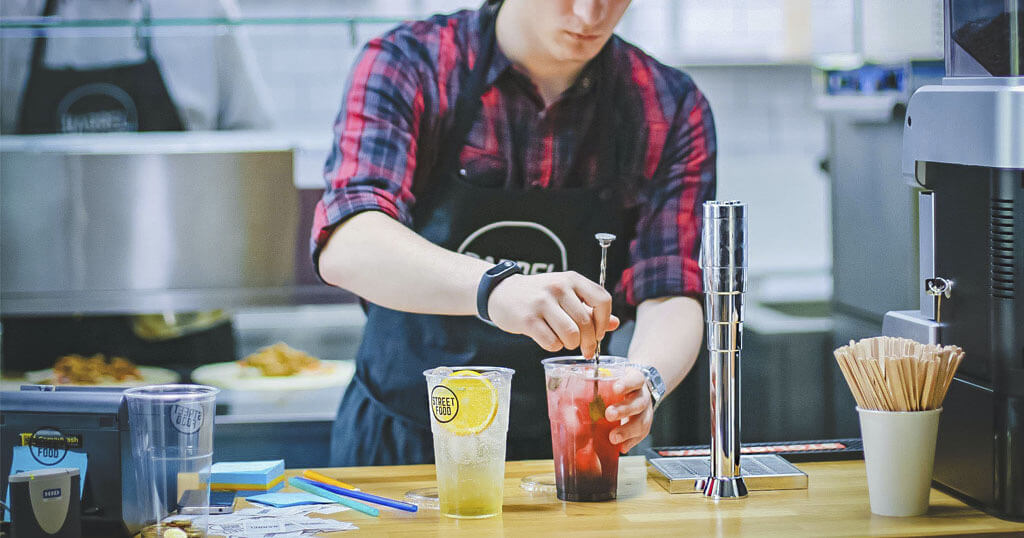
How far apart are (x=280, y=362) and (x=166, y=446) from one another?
4.83 feet

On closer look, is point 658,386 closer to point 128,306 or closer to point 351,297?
point 351,297

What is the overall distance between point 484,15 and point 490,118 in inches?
9.2

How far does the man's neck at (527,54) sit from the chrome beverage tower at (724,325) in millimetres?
978

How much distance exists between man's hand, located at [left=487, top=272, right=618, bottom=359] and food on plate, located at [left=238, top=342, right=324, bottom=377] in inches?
53.5

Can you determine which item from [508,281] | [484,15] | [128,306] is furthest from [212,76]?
[508,281]

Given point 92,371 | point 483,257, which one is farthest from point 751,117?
point 92,371

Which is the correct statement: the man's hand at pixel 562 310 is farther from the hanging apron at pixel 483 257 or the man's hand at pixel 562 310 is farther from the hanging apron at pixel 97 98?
the hanging apron at pixel 97 98

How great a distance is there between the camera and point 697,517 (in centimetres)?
144

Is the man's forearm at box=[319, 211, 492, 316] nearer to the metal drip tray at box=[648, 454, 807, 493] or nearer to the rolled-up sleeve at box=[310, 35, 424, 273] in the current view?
the rolled-up sleeve at box=[310, 35, 424, 273]

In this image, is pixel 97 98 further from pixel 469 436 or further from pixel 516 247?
pixel 469 436

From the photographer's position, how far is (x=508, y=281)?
1645mm

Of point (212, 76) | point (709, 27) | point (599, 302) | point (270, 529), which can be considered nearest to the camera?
point (270, 529)

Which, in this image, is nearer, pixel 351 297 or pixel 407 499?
pixel 407 499

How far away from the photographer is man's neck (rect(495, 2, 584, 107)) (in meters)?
2.41
